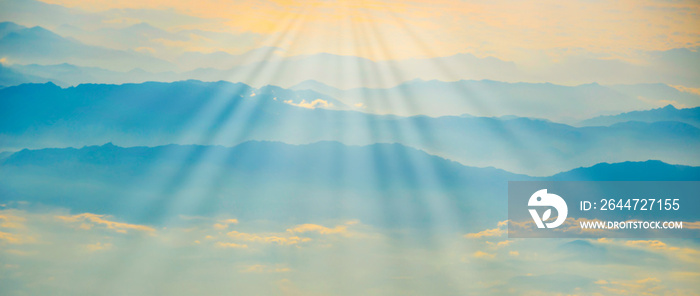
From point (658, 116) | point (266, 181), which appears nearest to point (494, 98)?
point (658, 116)

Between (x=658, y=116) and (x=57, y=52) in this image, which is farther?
(x=658, y=116)

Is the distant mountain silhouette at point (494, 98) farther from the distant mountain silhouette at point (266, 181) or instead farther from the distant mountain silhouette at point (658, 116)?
the distant mountain silhouette at point (266, 181)

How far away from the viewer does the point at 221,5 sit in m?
3.31

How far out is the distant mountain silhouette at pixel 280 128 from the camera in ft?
10.2

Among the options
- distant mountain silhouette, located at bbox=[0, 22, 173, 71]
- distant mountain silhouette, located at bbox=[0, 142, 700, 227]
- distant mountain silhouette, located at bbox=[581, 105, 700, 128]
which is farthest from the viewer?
distant mountain silhouette, located at bbox=[581, 105, 700, 128]

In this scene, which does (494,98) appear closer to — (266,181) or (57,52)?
(266,181)

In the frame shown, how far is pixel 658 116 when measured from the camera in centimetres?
328

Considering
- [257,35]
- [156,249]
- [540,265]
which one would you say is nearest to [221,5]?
[257,35]

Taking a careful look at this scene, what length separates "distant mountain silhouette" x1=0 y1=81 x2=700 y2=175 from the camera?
3.10 meters

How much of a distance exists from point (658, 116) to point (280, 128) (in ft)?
7.80

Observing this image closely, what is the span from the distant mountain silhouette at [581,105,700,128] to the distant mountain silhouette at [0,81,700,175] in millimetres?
41

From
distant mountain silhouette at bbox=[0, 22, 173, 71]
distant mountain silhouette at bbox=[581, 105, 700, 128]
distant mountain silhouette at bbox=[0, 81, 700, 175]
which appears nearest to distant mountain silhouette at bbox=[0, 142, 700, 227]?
distant mountain silhouette at bbox=[0, 81, 700, 175]

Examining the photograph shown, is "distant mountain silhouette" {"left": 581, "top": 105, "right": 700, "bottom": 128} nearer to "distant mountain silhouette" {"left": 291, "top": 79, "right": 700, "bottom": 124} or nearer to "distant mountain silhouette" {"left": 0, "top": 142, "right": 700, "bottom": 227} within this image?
"distant mountain silhouette" {"left": 291, "top": 79, "right": 700, "bottom": 124}

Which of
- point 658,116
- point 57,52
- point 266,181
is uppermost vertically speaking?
point 57,52
